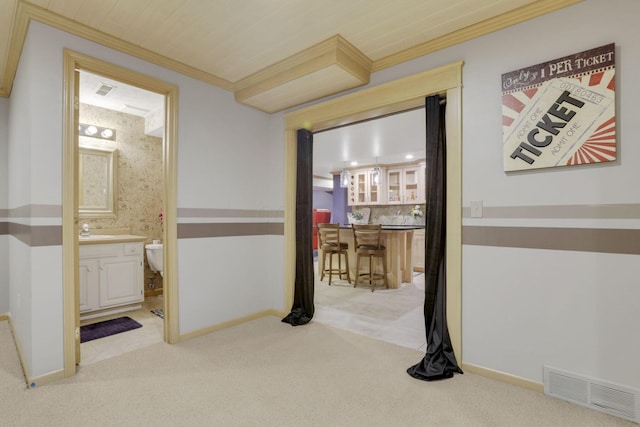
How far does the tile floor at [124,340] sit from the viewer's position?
255 cm

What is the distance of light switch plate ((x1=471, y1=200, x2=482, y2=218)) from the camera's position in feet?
7.39

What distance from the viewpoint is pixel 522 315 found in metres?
2.08

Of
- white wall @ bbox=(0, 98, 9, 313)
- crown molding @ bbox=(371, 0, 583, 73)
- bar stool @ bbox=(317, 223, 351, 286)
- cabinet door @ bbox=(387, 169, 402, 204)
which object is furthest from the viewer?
cabinet door @ bbox=(387, 169, 402, 204)

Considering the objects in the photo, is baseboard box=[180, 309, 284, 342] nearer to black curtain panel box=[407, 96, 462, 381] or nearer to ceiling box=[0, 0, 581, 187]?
black curtain panel box=[407, 96, 462, 381]

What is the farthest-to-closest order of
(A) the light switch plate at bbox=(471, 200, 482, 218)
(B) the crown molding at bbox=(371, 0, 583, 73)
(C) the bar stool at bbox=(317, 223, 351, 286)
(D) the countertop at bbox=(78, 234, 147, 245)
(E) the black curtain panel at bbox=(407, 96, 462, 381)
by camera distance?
(C) the bar stool at bbox=(317, 223, 351, 286), (D) the countertop at bbox=(78, 234, 147, 245), (E) the black curtain panel at bbox=(407, 96, 462, 381), (A) the light switch plate at bbox=(471, 200, 482, 218), (B) the crown molding at bbox=(371, 0, 583, 73)

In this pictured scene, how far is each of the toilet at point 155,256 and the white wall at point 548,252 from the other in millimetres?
3532

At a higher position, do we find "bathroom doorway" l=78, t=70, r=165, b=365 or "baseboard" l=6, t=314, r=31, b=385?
"bathroom doorway" l=78, t=70, r=165, b=365

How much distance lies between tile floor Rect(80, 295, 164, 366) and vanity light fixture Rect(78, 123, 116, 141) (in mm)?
2198

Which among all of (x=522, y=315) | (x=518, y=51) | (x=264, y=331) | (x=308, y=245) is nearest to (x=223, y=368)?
(x=264, y=331)

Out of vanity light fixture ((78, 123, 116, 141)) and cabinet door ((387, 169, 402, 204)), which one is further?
cabinet door ((387, 169, 402, 204))

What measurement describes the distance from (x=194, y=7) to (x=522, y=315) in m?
2.97

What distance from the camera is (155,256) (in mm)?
4012

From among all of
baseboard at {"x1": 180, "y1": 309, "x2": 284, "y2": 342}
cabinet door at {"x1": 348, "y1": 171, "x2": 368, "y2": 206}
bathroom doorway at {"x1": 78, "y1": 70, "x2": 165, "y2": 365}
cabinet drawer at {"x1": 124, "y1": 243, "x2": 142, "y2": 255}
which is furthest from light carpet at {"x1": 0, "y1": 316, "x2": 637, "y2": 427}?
cabinet door at {"x1": 348, "y1": 171, "x2": 368, "y2": 206}

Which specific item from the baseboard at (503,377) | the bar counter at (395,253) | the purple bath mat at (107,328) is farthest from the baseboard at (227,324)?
the bar counter at (395,253)
